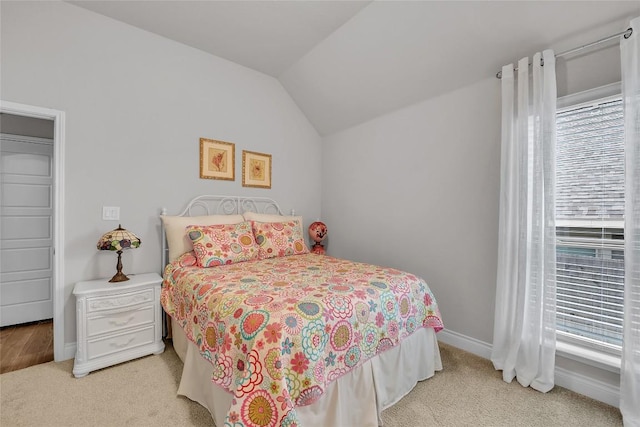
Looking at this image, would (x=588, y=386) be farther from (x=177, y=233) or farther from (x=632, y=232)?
(x=177, y=233)

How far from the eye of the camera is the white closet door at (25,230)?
119 inches

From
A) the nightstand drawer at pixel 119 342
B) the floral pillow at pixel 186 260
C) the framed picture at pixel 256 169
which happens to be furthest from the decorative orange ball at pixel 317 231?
the nightstand drawer at pixel 119 342

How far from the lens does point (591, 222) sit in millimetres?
1893

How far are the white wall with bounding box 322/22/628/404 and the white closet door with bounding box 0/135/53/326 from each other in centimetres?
352

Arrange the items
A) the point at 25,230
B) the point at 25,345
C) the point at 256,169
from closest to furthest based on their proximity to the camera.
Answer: the point at 25,345, the point at 25,230, the point at 256,169

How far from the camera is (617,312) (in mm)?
1802

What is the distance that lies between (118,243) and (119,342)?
2.54 feet

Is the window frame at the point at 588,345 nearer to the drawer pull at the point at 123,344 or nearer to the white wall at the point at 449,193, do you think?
the white wall at the point at 449,193

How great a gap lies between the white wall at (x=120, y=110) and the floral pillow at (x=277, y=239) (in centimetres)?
65

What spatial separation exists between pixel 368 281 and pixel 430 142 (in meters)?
1.60

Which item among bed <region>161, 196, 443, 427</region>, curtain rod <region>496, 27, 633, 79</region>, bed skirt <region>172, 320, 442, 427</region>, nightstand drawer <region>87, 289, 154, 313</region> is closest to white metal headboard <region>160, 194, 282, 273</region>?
bed <region>161, 196, 443, 427</region>

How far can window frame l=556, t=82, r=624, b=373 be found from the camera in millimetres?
1769

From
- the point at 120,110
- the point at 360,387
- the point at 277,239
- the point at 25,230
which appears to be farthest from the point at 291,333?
the point at 25,230

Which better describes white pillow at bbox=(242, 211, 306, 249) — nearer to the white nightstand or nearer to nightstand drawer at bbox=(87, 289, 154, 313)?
the white nightstand
